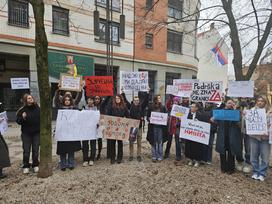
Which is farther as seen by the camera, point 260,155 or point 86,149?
point 86,149

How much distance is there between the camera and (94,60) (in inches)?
654

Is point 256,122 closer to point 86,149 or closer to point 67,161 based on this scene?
point 86,149

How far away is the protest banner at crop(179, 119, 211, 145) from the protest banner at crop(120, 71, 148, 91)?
173 centimetres

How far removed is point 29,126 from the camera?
5414mm

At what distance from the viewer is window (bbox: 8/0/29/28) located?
525 inches

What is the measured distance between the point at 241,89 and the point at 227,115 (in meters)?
1.43

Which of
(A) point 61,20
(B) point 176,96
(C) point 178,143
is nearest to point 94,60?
(A) point 61,20

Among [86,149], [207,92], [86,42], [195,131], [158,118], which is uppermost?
[86,42]

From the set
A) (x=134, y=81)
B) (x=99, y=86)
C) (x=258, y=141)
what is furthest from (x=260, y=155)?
(x=99, y=86)

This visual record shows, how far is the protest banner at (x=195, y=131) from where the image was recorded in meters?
5.89

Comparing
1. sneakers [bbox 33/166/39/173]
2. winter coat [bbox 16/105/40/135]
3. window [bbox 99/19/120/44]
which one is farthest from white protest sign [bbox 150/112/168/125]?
window [bbox 99/19/120/44]

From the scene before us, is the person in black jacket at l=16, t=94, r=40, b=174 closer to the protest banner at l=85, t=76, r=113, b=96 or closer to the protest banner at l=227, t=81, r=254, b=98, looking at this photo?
the protest banner at l=85, t=76, r=113, b=96

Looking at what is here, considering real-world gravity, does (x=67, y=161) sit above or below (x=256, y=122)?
below

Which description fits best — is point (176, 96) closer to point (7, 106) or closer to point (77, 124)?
point (77, 124)
